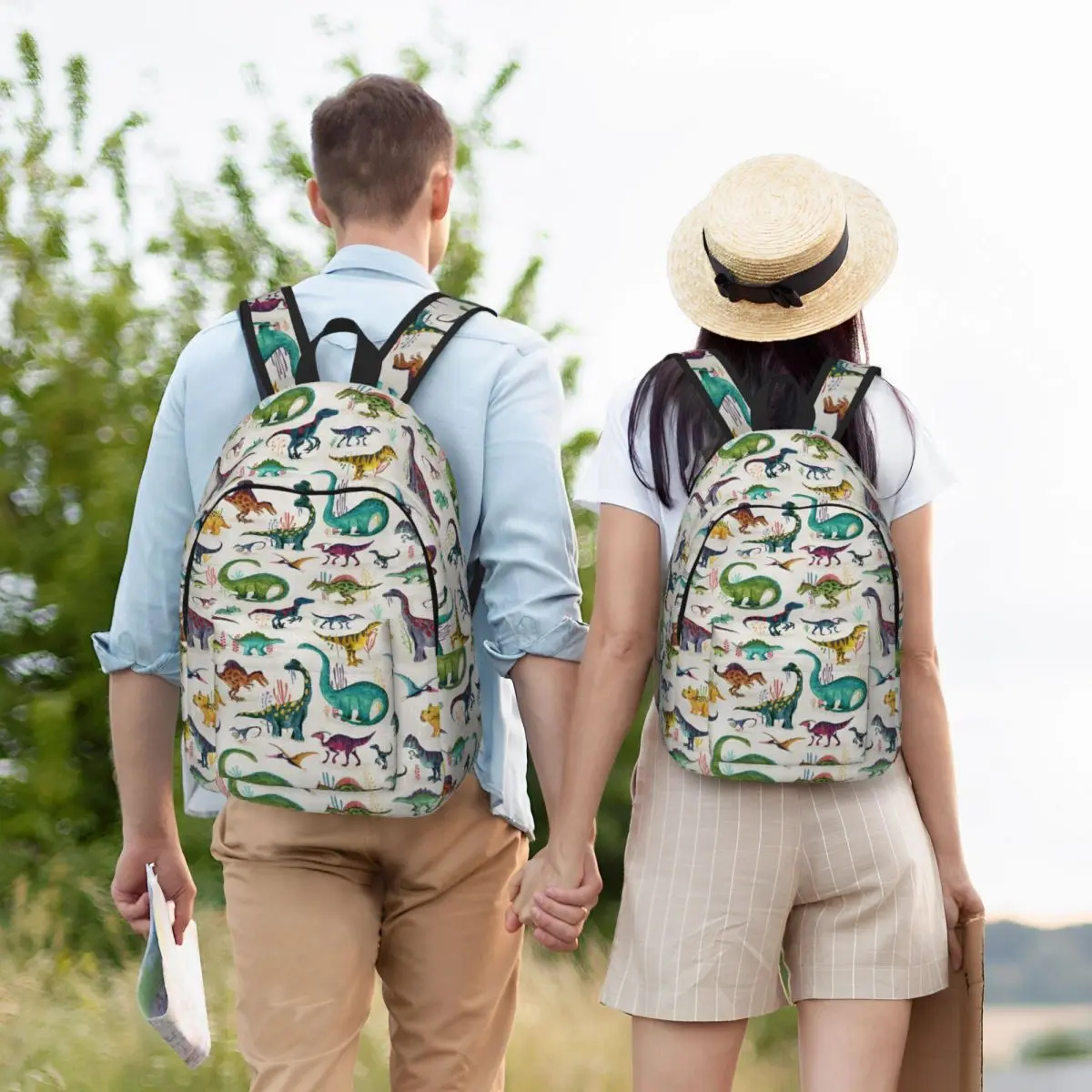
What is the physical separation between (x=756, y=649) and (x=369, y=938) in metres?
0.69

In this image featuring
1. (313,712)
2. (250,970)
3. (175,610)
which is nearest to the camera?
(313,712)

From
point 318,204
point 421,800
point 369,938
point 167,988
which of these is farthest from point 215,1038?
point 318,204

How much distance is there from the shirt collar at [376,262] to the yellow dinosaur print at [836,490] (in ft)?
2.16

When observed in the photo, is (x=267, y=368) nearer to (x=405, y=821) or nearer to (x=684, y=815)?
(x=405, y=821)

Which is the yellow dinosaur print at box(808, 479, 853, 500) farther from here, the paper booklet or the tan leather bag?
the paper booklet

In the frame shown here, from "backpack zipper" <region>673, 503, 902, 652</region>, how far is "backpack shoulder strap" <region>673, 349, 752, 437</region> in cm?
12

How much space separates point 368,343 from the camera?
6.48 ft

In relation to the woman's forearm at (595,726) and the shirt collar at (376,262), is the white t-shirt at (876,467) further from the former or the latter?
the shirt collar at (376,262)

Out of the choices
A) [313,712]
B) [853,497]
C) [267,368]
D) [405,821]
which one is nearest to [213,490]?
[267,368]

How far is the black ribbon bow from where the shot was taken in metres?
1.98

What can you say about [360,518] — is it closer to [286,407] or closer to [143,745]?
[286,407]

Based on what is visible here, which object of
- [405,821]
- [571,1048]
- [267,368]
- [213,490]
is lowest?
[571,1048]

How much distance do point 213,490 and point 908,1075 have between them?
1289mm

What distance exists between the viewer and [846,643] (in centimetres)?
186
